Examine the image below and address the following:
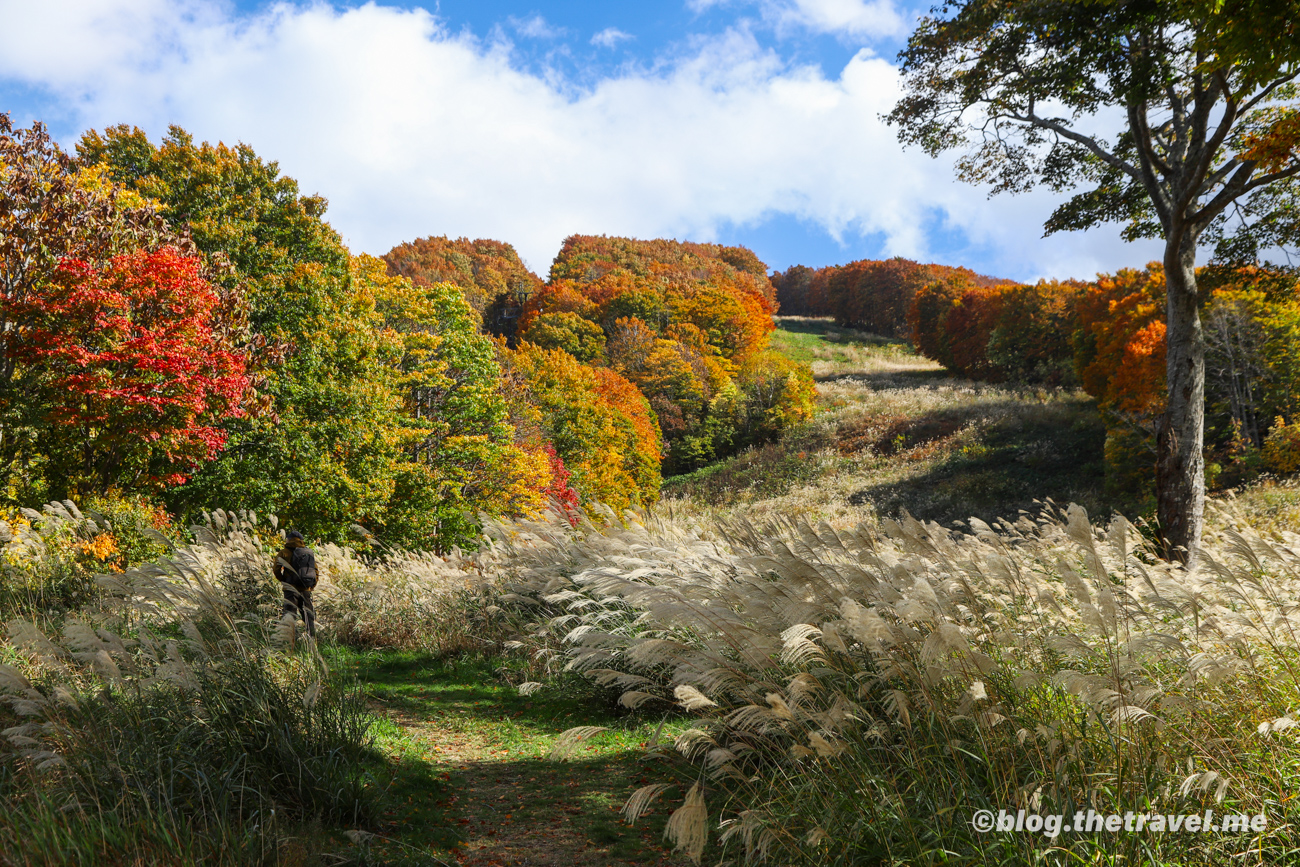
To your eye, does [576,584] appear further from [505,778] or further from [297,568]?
[297,568]

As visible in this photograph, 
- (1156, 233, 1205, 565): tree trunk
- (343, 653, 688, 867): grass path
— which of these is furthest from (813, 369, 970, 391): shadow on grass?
(343, 653, 688, 867): grass path

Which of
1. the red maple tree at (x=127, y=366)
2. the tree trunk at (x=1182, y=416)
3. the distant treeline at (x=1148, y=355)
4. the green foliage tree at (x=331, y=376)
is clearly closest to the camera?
the tree trunk at (x=1182, y=416)

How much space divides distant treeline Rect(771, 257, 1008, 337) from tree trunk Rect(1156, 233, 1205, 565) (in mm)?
72323

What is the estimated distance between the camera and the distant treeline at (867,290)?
281 feet

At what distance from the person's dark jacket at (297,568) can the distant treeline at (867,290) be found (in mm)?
77983

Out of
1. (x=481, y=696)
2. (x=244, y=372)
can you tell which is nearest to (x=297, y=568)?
(x=481, y=696)

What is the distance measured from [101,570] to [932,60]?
14.5m

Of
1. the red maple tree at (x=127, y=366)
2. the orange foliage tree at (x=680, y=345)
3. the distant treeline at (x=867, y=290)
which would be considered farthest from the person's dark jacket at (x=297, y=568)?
the distant treeline at (x=867, y=290)

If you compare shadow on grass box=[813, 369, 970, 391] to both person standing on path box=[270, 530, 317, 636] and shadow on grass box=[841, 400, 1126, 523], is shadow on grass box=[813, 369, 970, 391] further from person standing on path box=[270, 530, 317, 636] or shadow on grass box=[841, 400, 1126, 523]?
person standing on path box=[270, 530, 317, 636]

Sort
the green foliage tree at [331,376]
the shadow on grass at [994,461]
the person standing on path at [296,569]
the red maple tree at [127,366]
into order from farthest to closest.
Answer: the shadow on grass at [994,461]
the green foliage tree at [331,376]
the red maple tree at [127,366]
the person standing on path at [296,569]

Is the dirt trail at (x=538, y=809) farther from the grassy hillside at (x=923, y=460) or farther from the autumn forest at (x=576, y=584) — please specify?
the grassy hillside at (x=923, y=460)

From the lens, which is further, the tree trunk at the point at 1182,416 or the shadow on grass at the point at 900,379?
the shadow on grass at the point at 900,379

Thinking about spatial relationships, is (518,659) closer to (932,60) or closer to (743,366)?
(932,60)

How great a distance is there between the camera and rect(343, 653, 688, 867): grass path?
3977 mm
